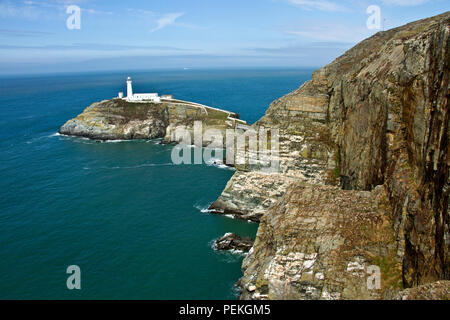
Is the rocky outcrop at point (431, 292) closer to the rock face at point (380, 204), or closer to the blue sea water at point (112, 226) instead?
the rock face at point (380, 204)

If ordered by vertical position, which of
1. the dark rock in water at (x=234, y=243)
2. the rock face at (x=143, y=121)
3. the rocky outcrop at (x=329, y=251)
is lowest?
the dark rock in water at (x=234, y=243)

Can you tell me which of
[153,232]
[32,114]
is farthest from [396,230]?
[32,114]

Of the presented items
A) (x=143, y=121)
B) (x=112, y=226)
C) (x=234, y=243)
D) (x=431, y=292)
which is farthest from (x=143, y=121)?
(x=431, y=292)

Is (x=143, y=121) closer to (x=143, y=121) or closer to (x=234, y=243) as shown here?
(x=143, y=121)

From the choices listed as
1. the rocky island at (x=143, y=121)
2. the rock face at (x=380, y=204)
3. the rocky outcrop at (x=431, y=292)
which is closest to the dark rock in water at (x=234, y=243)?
the rock face at (x=380, y=204)

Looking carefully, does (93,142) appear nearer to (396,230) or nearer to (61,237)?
(61,237)

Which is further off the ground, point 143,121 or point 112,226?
point 143,121
